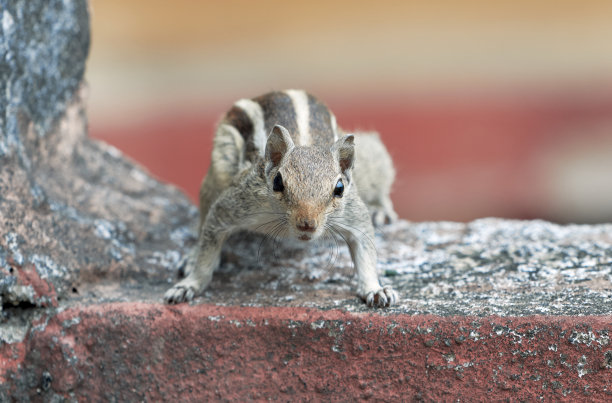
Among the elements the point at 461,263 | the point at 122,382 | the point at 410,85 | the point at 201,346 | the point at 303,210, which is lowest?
the point at 122,382

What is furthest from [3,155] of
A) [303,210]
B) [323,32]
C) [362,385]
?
[323,32]

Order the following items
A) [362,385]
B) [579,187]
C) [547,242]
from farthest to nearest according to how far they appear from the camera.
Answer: [579,187], [547,242], [362,385]

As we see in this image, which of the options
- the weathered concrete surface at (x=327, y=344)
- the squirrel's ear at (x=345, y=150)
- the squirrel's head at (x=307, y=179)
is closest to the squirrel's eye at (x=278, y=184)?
the squirrel's head at (x=307, y=179)

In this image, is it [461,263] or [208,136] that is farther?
[208,136]

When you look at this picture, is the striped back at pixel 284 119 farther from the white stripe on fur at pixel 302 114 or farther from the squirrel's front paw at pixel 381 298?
the squirrel's front paw at pixel 381 298

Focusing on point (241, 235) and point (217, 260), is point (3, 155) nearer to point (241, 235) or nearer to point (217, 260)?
point (217, 260)

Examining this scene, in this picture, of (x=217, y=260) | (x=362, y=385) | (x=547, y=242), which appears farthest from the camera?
(x=547, y=242)

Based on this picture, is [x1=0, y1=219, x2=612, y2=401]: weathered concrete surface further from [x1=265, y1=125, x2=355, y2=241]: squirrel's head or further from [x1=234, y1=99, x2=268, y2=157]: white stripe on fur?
[x1=234, y1=99, x2=268, y2=157]: white stripe on fur
